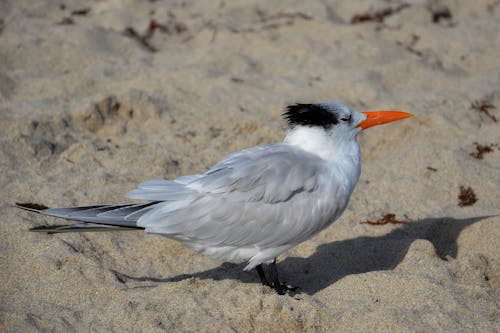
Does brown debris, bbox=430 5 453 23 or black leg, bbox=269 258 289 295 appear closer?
black leg, bbox=269 258 289 295

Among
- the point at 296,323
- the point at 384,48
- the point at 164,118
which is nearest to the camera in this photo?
the point at 296,323

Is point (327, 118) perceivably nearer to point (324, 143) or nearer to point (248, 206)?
point (324, 143)

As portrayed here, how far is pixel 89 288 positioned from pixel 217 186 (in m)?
0.89

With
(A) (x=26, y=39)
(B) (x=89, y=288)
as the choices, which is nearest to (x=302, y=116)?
(B) (x=89, y=288)

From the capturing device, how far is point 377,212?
14.2 feet

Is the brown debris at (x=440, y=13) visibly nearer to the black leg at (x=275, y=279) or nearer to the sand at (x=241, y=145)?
the sand at (x=241, y=145)

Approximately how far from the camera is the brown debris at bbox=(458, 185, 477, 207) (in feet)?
14.3

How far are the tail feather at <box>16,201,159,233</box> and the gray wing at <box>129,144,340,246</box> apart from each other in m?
0.11

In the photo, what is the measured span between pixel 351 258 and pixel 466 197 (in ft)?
3.56

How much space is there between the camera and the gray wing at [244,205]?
3334 mm

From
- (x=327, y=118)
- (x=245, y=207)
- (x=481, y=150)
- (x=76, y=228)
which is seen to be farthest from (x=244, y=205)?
(x=481, y=150)

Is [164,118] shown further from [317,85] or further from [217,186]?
[217,186]

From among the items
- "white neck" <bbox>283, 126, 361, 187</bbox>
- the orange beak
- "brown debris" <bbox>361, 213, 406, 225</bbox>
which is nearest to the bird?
"white neck" <bbox>283, 126, 361, 187</bbox>

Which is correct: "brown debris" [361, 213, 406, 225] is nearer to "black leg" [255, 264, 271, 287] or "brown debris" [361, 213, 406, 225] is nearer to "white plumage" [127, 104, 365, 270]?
"white plumage" [127, 104, 365, 270]
